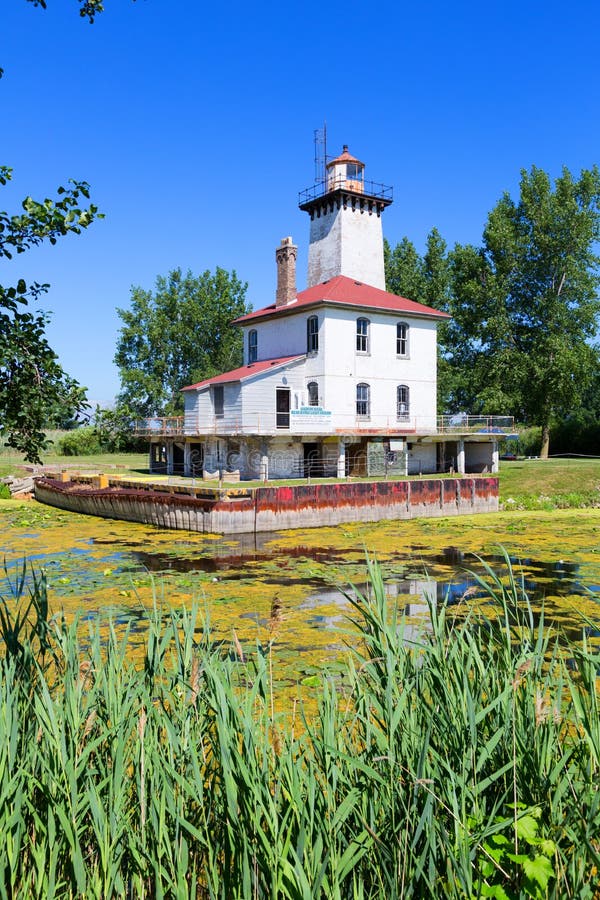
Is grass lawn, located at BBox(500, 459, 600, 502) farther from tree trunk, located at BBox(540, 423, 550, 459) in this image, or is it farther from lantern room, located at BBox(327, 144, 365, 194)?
lantern room, located at BBox(327, 144, 365, 194)

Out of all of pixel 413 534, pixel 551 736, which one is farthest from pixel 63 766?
pixel 413 534

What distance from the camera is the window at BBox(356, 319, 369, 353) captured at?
114 feet

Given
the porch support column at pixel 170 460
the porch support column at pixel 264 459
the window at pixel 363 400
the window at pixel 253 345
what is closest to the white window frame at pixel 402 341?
the window at pixel 363 400

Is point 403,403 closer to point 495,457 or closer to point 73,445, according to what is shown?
point 495,457

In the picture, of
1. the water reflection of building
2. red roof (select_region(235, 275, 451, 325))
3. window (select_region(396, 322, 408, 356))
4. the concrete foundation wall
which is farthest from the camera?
window (select_region(396, 322, 408, 356))

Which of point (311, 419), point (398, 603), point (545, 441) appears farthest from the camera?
point (545, 441)

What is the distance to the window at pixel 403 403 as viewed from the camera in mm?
35875

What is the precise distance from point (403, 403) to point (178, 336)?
32836 millimetres

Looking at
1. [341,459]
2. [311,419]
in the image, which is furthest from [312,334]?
[341,459]

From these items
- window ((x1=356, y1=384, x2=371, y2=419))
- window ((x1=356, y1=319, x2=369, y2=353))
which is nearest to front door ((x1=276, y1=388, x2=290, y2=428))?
window ((x1=356, y1=384, x2=371, y2=419))

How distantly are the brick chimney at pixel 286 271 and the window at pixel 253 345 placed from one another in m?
2.32

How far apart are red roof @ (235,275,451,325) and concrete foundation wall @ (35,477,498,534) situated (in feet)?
33.6

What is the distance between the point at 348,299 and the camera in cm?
3419

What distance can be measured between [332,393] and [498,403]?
14.3 m
